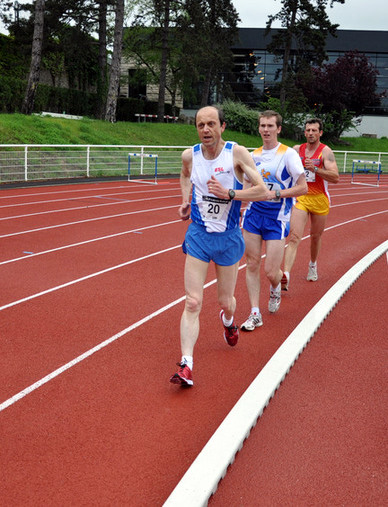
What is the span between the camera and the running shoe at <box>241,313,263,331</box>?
5.67 meters

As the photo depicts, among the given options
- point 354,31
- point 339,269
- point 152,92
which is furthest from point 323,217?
point 354,31

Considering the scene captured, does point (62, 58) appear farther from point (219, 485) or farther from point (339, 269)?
point (219, 485)

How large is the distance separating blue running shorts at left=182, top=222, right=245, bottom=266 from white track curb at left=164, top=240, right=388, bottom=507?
0.91 meters

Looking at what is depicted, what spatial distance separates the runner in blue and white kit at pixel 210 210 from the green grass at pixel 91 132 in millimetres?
19831

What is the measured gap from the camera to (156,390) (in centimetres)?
430

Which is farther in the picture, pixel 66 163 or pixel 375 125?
pixel 375 125

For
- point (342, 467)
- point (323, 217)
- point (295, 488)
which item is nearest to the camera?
point (295, 488)

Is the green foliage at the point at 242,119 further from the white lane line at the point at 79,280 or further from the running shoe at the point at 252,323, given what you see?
the running shoe at the point at 252,323

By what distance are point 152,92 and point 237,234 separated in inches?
2194

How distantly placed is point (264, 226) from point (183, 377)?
2.15m

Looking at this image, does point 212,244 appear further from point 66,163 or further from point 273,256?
point 66,163

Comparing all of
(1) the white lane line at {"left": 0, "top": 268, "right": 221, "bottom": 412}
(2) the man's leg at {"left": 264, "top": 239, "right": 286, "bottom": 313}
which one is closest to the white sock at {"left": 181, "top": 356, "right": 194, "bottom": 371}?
(1) the white lane line at {"left": 0, "top": 268, "right": 221, "bottom": 412}

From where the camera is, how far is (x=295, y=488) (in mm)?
3086

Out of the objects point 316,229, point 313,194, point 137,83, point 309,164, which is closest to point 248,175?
point 309,164
